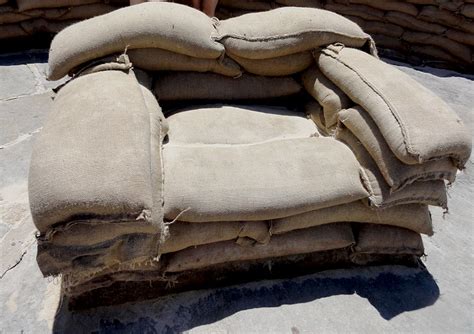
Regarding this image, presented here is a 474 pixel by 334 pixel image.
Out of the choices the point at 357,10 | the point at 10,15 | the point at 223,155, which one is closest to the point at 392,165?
the point at 223,155

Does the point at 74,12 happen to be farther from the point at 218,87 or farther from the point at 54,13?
the point at 218,87

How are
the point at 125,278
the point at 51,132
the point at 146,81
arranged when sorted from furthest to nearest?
1. the point at 146,81
2. the point at 125,278
3. the point at 51,132

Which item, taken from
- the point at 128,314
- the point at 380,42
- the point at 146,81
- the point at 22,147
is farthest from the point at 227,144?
the point at 380,42

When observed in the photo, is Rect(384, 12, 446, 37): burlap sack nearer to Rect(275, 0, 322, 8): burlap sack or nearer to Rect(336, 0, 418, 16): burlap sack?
Rect(336, 0, 418, 16): burlap sack

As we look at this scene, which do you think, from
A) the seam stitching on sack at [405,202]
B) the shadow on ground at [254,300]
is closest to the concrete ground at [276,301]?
the shadow on ground at [254,300]

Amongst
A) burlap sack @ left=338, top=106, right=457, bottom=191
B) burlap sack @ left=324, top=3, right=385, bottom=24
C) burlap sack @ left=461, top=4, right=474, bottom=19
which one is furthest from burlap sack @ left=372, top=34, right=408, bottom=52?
burlap sack @ left=338, top=106, right=457, bottom=191

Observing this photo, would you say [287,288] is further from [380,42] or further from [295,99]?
[380,42]

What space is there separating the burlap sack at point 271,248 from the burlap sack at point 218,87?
905 millimetres

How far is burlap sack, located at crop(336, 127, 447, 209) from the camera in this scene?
182 cm

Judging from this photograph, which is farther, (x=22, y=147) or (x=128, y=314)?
(x=22, y=147)

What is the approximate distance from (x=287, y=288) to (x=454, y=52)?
151 inches

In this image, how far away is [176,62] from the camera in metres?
2.21

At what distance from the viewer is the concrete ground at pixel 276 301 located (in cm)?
179

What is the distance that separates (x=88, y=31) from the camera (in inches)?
78.2
